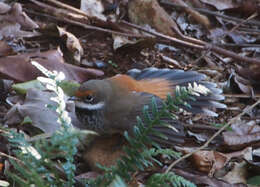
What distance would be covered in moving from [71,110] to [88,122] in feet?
1.20

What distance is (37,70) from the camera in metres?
4.11

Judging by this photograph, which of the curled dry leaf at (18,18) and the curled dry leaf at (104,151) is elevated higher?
the curled dry leaf at (18,18)

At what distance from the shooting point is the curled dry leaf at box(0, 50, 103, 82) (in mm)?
4070

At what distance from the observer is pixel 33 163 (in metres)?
2.36

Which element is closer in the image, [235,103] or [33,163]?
[33,163]

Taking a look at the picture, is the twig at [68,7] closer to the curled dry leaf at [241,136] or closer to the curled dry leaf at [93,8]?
the curled dry leaf at [93,8]

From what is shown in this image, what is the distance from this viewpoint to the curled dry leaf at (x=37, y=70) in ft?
13.4

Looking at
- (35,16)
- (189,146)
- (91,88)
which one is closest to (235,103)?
(189,146)

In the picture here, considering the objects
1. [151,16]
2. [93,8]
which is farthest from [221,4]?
[93,8]

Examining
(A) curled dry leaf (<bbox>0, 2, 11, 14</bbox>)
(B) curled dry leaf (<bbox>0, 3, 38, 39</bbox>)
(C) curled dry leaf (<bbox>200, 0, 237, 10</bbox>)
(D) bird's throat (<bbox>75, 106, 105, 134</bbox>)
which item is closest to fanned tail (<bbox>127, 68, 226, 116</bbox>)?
(D) bird's throat (<bbox>75, 106, 105, 134</bbox>)

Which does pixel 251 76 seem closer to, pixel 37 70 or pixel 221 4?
pixel 221 4

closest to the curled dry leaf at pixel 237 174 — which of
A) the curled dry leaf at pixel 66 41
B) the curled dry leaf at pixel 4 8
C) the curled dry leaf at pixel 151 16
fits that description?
the curled dry leaf at pixel 66 41

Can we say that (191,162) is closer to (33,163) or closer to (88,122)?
(88,122)

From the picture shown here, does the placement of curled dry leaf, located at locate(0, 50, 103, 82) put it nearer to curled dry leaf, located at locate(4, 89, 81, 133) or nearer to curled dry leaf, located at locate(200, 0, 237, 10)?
curled dry leaf, located at locate(4, 89, 81, 133)
